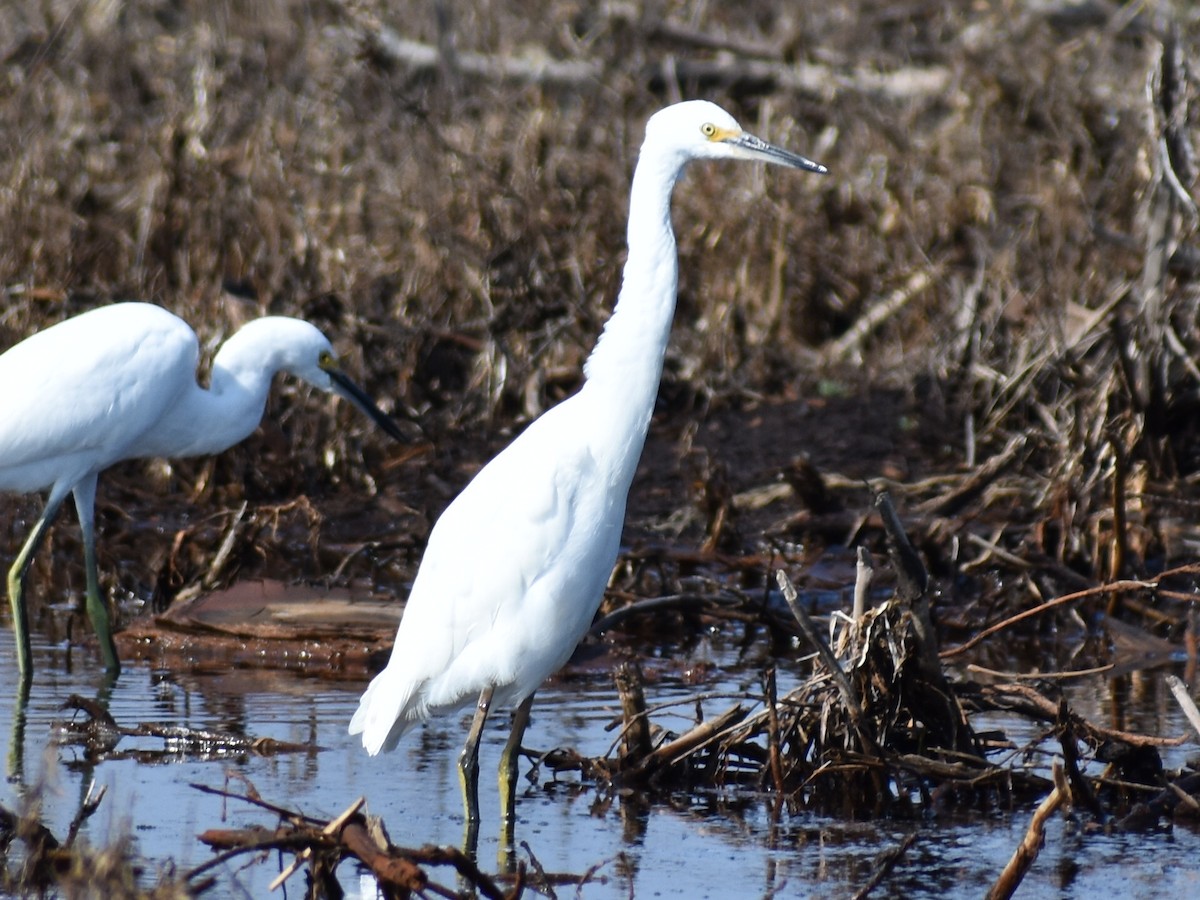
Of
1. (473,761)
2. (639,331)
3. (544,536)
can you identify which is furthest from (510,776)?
(639,331)

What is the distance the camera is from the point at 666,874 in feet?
12.5

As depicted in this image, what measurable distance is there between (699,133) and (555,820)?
171 centimetres

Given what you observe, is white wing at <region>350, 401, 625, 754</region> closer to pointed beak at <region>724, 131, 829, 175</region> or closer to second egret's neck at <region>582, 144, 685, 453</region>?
second egret's neck at <region>582, 144, 685, 453</region>

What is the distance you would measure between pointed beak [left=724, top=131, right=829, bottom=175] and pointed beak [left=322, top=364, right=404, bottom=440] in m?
2.72

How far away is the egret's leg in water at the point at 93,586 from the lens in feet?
19.1

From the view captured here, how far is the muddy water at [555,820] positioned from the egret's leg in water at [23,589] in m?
0.23

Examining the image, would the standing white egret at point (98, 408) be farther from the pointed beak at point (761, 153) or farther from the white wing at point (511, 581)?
the pointed beak at point (761, 153)

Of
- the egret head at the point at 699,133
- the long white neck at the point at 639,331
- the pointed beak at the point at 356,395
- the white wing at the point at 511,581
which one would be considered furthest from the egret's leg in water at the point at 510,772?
the pointed beak at the point at 356,395

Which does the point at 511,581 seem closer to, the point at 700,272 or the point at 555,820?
the point at 555,820

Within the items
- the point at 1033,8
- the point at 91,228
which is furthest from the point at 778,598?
the point at 1033,8

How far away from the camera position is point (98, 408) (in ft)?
19.8

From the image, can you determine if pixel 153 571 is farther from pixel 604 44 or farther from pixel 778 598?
pixel 604 44

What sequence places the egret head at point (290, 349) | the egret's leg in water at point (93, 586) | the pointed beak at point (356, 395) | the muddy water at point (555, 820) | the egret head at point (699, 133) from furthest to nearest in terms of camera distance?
the pointed beak at point (356, 395) → the egret head at point (290, 349) → the egret's leg in water at point (93, 586) → the egret head at point (699, 133) → the muddy water at point (555, 820)

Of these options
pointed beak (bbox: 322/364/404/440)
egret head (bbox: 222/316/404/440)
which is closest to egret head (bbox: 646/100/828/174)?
egret head (bbox: 222/316/404/440)
